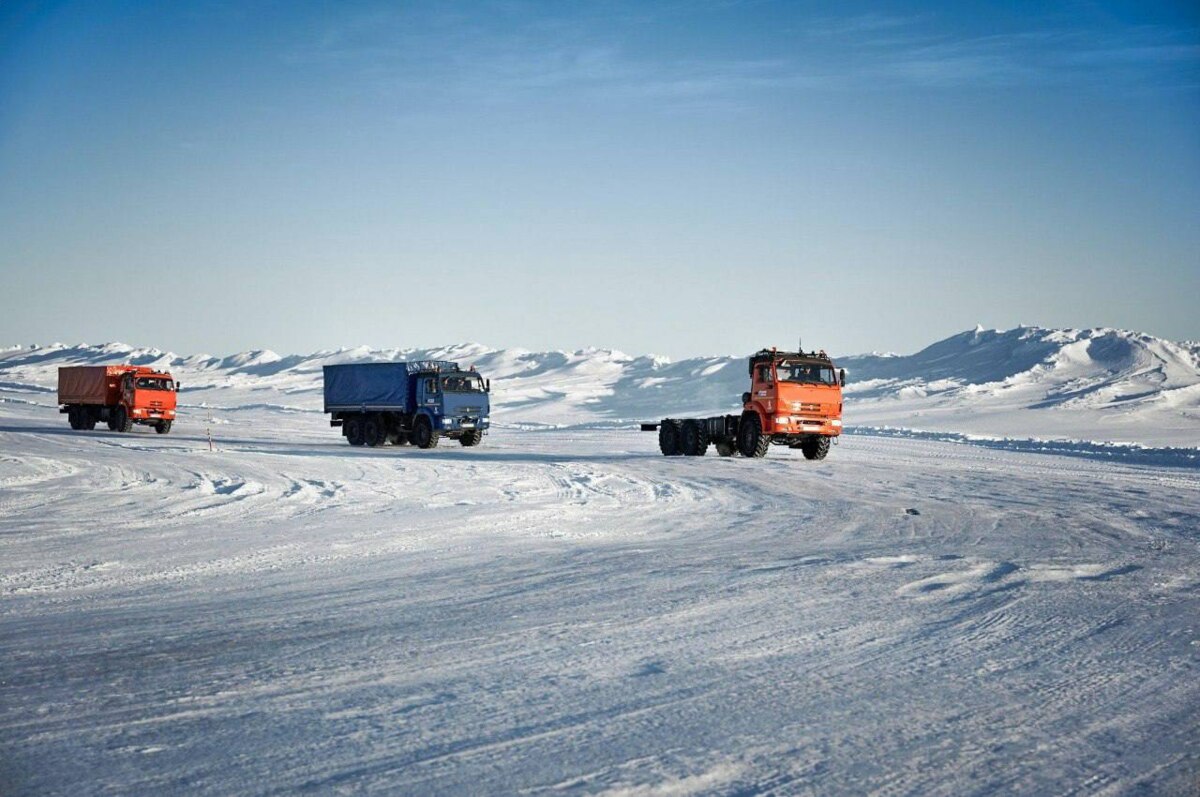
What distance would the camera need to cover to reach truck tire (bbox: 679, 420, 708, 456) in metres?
30.8

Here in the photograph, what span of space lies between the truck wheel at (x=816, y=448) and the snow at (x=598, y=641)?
9.92m

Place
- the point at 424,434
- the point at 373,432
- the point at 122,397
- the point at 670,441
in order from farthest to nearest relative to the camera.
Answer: the point at 122,397, the point at 373,432, the point at 424,434, the point at 670,441

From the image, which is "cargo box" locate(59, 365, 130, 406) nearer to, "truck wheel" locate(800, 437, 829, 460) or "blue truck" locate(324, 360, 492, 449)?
"blue truck" locate(324, 360, 492, 449)

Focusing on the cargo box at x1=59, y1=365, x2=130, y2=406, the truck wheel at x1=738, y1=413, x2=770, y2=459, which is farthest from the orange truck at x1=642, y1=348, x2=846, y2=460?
the cargo box at x1=59, y1=365, x2=130, y2=406

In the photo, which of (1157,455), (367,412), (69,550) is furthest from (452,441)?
(69,550)

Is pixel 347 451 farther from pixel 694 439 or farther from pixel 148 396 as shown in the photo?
pixel 148 396

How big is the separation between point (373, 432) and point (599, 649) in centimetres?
3070

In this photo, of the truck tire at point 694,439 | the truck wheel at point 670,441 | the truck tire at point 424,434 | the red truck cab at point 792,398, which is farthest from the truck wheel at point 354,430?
the red truck cab at point 792,398

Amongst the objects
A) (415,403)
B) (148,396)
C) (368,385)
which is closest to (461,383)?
(415,403)

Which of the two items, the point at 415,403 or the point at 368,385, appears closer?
the point at 415,403

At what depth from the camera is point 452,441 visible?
42188mm

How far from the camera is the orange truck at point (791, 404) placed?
28266 millimetres

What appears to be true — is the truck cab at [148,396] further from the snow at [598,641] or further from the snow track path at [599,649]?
the snow track path at [599,649]

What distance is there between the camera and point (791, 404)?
28.3 m
